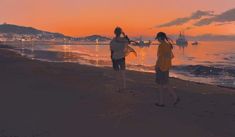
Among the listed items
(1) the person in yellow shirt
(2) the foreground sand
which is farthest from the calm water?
(1) the person in yellow shirt

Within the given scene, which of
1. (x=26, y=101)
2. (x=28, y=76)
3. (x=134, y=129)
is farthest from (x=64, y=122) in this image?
(x=28, y=76)

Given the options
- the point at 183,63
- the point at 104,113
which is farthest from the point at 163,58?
the point at 183,63

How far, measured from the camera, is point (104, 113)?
9172 millimetres

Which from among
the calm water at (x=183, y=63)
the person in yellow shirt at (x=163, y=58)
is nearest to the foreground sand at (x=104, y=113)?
the person in yellow shirt at (x=163, y=58)

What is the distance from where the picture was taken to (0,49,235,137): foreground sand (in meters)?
7.91

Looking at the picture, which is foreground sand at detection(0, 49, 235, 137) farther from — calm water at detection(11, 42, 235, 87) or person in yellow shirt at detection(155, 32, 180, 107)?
calm water at detection(11, 42, 235, 87)

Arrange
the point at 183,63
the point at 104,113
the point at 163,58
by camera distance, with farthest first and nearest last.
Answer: the point at 183,63 < the point at 163,58 < the point at 104,113

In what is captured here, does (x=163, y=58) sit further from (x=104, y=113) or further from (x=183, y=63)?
(x=183, y=63)

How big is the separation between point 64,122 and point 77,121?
285 mm

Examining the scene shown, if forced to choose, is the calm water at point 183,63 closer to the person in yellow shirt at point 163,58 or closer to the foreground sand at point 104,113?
the foreground sand at point 104,113

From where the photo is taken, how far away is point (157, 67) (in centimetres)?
1024

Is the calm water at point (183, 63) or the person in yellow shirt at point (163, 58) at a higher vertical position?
the person in yellow shirt at point (163, 58)

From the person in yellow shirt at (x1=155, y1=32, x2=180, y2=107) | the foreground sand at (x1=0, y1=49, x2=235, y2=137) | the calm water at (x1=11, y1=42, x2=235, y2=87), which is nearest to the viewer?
the foreground sand at (x1=0, y1=49, x2=235, y2=137)

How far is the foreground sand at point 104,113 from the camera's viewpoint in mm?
7914
